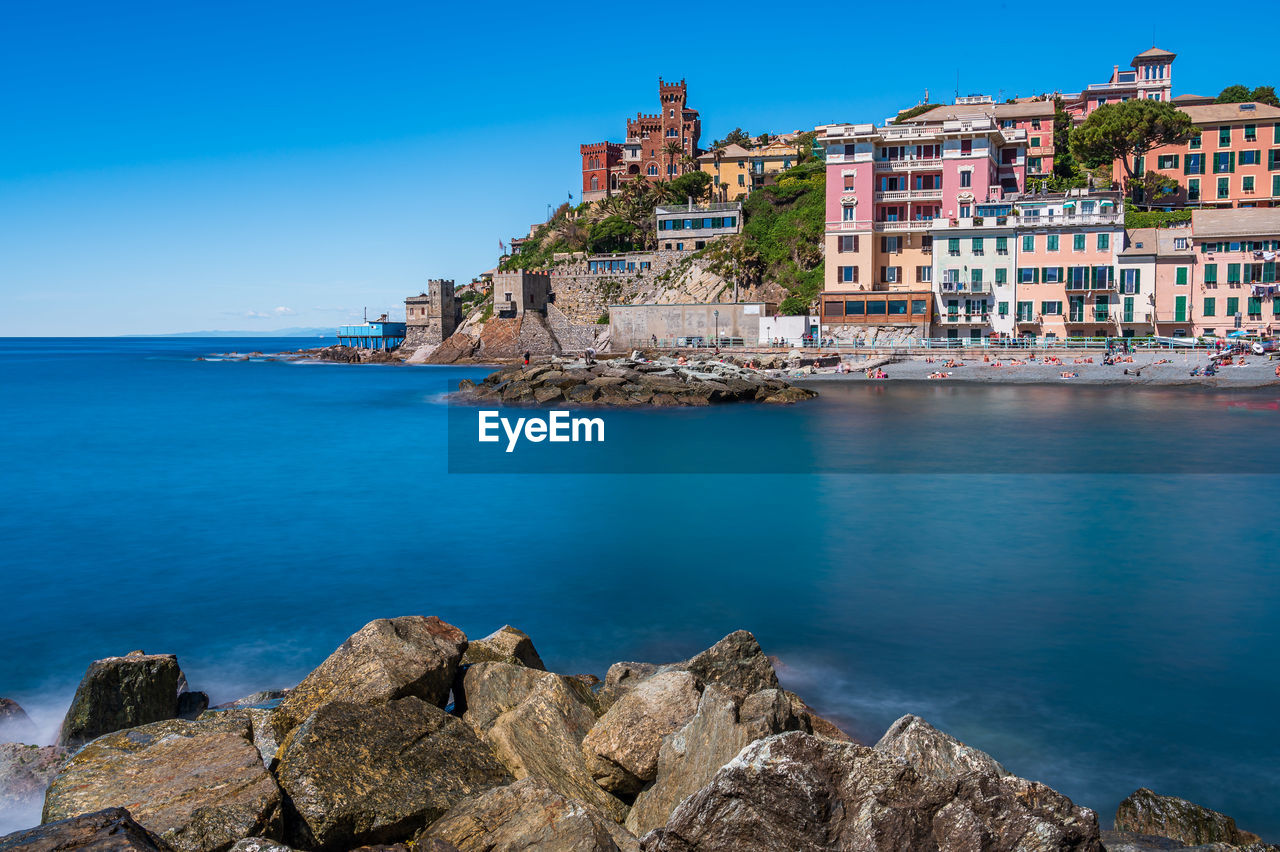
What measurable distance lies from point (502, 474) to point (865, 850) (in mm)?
24490

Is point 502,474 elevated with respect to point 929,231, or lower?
lower

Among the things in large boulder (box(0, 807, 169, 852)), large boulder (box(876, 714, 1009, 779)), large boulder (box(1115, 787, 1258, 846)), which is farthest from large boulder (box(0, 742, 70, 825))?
large boulder (box(1115, 787, 1258, 846))

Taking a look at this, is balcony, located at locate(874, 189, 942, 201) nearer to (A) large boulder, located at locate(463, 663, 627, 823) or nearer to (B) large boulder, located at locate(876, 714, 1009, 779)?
(A) large boulder, located at locate(463, 663, 627, 823)

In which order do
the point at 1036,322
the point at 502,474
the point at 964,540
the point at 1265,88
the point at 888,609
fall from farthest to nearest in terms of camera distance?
the point at 1265,88, the point at 1036,322, the point at 502,474, the point at 964,540, the point at 888,609

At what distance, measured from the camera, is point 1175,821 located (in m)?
6.88

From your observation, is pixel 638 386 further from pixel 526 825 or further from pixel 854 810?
pixel 854 810

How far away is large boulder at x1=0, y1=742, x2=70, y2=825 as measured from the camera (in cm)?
779

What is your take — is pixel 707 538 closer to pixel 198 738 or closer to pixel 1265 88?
pixel 198 738

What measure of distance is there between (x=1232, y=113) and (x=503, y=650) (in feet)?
230

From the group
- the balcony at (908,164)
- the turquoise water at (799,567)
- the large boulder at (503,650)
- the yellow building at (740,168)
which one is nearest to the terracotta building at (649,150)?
the yellow building at (740,168)

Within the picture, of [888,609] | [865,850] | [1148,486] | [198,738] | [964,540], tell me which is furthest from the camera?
[1148,486]

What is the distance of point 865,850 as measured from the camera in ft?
16.4

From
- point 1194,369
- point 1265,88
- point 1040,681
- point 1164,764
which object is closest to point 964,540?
point 1040,681

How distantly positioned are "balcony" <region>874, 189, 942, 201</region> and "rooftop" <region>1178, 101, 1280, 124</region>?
19.3m
